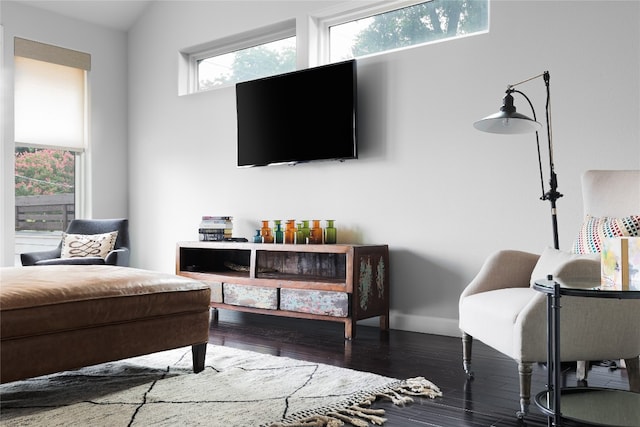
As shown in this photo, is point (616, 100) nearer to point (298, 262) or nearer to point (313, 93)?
point (313, 93)

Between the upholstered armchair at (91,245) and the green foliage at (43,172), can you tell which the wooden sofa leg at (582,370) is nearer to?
the upholstered armchair at (91,245)

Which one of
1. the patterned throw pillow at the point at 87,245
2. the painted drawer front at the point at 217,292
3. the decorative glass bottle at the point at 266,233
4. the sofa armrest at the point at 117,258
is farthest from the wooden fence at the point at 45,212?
the decorative glass bottle at the point at 266,233

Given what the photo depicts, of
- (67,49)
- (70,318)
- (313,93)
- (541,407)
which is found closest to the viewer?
(541,407)

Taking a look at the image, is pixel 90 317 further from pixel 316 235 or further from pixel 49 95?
pixel 49 95

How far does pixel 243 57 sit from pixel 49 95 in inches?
72.0

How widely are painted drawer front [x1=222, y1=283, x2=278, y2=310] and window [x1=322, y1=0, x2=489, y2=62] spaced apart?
180cm

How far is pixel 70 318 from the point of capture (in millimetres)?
2178

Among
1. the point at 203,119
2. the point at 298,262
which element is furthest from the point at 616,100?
the point at 203,119

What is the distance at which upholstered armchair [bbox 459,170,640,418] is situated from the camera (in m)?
2.13

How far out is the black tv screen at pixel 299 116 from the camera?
13.4ft

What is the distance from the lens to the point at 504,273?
273 cm

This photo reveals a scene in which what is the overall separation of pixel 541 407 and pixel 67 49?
5.09 m

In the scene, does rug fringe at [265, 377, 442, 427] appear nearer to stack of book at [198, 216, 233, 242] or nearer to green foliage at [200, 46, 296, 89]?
stack of book at [198, 216, 233, 242]

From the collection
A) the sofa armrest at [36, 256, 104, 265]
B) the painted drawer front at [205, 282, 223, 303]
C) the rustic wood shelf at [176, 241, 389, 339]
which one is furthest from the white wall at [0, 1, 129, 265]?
the painted drawer front at [205, 282, 223, 303]
